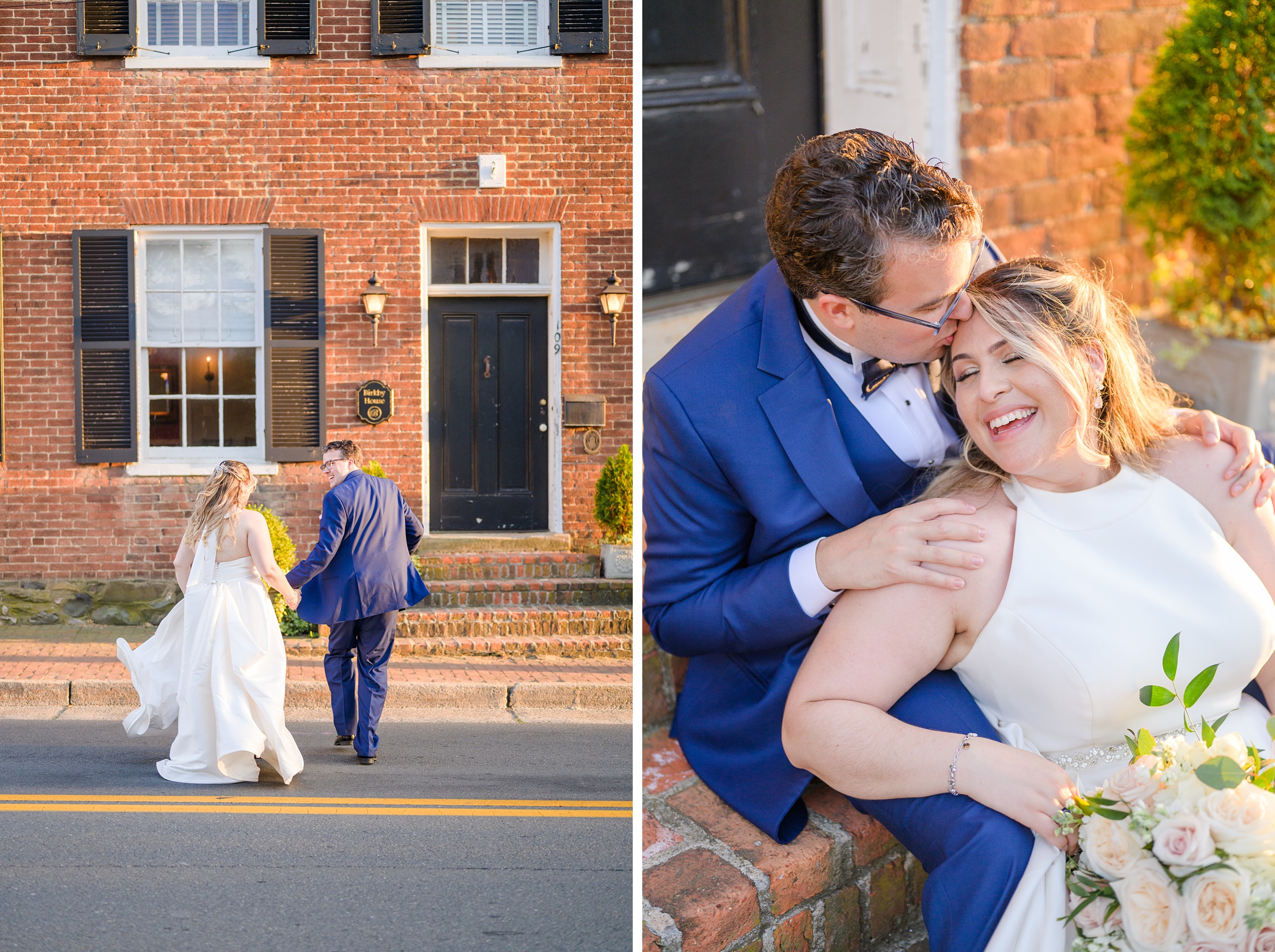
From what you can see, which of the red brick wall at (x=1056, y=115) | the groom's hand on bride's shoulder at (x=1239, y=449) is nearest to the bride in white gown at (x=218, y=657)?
the groom's hand on bride's shoulder at (x=1239, y=449)

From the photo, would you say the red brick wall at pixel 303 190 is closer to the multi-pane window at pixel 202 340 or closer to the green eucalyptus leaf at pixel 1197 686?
the multi-pane window at pixel 202 340

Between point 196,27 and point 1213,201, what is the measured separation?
419cm

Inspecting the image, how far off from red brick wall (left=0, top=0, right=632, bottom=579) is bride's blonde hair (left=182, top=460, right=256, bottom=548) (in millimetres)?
37

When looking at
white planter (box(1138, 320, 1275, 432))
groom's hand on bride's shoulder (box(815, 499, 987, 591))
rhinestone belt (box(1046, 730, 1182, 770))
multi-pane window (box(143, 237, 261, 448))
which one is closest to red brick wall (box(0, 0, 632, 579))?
multi-pane window (box(143, 237, 261, 448))

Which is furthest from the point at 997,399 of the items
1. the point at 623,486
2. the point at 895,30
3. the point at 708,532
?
the point at 895,30

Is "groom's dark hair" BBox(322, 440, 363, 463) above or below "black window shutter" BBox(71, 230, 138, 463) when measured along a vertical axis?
below

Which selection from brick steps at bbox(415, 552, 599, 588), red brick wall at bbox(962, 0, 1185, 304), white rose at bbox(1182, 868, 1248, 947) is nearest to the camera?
white rose at bbox(1182, 868, 1248, 947)

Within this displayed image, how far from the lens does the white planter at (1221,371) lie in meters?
4.82

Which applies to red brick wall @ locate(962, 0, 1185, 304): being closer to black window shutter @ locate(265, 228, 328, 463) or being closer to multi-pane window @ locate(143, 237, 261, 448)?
black window shutter @ locate(265, 228, 328, 463)

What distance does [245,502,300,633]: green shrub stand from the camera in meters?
2.43

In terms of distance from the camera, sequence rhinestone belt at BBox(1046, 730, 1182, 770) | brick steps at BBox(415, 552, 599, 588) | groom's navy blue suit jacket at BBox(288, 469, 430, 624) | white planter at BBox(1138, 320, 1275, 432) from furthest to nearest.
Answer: white planter at BBox(1138, 320, 1275, 432)
brick steps at BBox(415, 552, 599, 588)
groom's navy blue suit jacket at BBox(288, 469, 430, 624)
rhinestone belt at BBox(1046, 730, 1182, 770)

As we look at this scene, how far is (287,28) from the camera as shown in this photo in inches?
93.9

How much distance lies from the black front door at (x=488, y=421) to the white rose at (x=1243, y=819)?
1597mm

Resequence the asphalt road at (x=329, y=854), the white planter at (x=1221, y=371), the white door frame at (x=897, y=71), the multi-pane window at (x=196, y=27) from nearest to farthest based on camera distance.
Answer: the asphalt road at (x=329, y=854)
the multi-pane window at (x=196, y=27)
the white door frame at (x=897, y=71)
the white planter at (x=1221, y=371)
